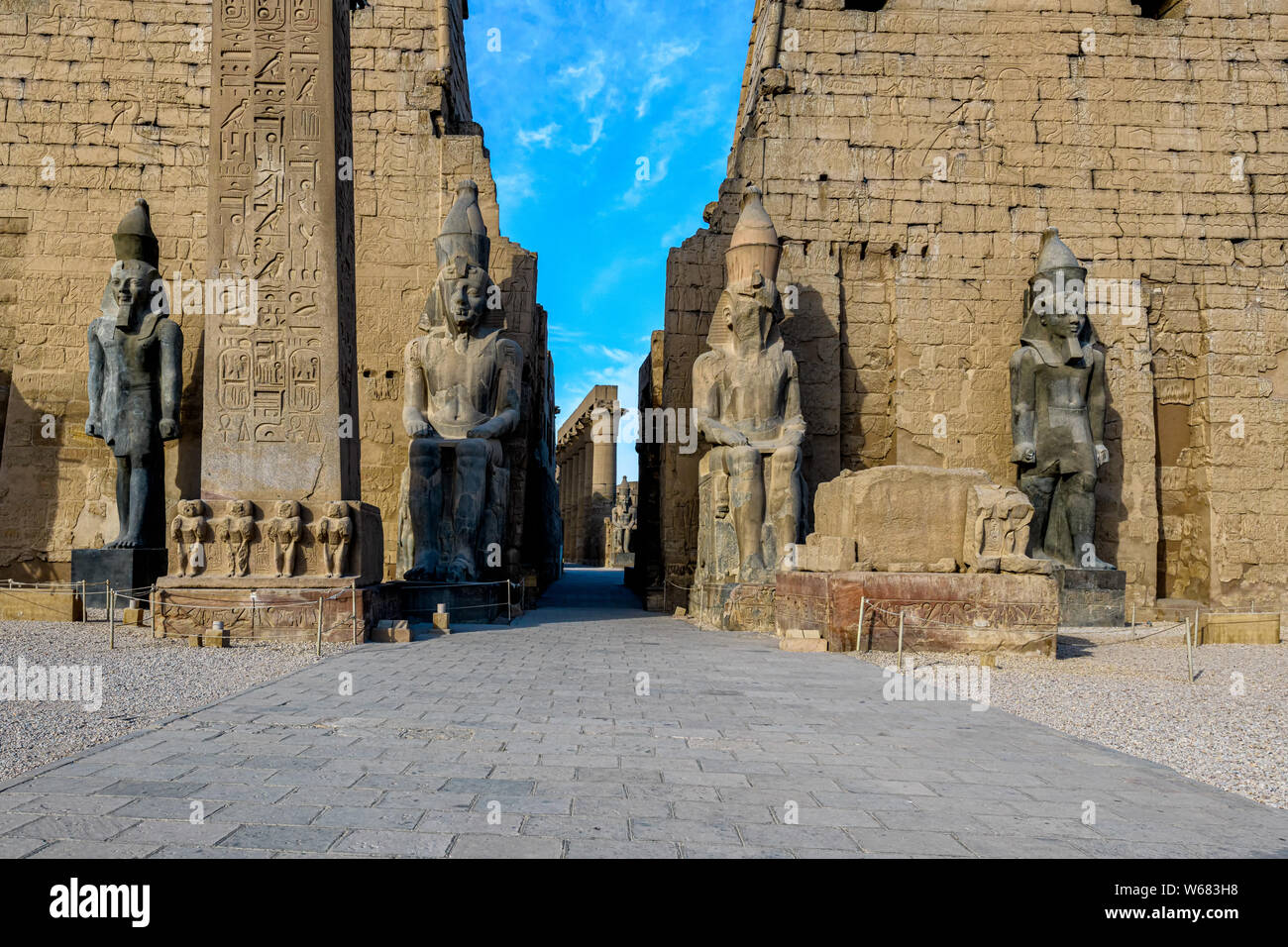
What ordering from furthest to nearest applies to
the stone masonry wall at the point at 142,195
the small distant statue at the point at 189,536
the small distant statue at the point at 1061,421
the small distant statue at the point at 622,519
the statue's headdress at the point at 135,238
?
the small distant statue at the point at 622,519
the stone masonry wall at the point at 142,195
the small distant statue at the point at 1061,421
the statue's headdress at the point at 135,238
the small distant statue at the point at 189,536

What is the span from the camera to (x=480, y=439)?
8.02 m

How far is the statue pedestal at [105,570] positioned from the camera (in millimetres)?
7734

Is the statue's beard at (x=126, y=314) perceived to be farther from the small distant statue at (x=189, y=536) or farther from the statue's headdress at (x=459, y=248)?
the small distant statue at (x=189, y=536)

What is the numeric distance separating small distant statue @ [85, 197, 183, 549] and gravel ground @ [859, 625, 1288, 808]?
696 cm

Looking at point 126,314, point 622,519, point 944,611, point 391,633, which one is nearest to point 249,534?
point 391,633

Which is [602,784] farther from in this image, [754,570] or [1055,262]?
[1055,262]

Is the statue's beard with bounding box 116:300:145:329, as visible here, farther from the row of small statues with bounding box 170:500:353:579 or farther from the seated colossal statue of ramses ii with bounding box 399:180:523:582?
the row of small statues with bounding box 170:500:353:579

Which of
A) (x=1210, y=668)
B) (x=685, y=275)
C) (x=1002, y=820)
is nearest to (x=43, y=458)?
(x=685, y=275)

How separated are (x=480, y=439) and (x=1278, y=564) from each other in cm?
931

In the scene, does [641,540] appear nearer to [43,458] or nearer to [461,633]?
[461,633]

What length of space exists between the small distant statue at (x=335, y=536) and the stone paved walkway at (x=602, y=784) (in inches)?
68.5

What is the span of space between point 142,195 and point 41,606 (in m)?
5.61

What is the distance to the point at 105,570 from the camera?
25.6 feet

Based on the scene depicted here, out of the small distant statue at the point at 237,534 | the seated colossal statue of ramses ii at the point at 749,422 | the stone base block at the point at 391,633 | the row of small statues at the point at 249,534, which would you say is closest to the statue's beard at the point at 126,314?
the row of small statues at the point at 249,534
